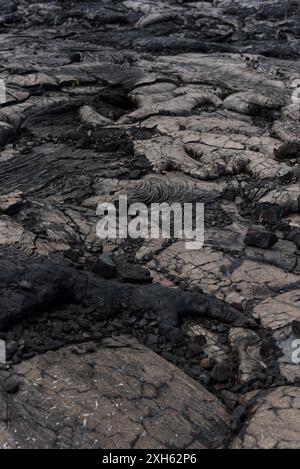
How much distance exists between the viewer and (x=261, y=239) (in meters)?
4.97

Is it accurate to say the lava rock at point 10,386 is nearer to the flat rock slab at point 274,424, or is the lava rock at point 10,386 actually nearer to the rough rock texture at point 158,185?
the rough rock texture at point 158,185

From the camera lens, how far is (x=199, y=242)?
5.06 metres

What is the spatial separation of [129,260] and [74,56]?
19.4 ft

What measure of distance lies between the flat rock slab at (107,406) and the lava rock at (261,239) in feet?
5.79

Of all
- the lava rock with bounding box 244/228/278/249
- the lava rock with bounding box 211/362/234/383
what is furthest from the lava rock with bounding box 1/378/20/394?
the lava rock with bounding box 244/228/278/249

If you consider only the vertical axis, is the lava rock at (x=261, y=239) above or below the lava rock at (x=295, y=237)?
above

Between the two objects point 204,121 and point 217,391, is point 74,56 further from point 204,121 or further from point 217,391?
point 217,391

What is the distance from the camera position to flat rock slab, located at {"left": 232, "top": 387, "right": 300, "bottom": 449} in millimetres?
3068

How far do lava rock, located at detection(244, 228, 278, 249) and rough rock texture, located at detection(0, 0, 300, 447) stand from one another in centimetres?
2

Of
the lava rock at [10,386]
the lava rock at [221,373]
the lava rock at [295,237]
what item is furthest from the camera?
the lava rock at [295,237]

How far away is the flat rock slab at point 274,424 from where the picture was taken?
121 inches

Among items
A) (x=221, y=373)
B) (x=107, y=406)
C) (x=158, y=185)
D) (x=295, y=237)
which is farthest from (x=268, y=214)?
(x=107, y=406)

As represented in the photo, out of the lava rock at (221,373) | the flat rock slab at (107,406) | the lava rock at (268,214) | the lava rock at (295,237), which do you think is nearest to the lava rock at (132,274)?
the flat rock slab at (107,406)

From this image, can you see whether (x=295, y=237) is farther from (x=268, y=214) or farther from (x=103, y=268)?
(x=103, y=268)
